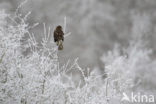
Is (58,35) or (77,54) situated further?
(77,54)

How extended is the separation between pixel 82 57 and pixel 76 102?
16360 mm

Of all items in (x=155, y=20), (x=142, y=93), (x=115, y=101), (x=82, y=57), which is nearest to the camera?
(x=115, y=101)

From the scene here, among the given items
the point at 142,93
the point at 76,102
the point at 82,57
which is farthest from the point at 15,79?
the point at 82,57

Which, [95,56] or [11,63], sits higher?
[95,56]

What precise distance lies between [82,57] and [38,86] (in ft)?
54.1

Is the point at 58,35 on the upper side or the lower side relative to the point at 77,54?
lower

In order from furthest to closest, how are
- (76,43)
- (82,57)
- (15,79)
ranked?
(76,43) → (82,57) → (15,79)

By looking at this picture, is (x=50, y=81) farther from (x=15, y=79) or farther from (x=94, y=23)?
(x=94, y=23)

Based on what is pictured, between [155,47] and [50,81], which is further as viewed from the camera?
[155,47]

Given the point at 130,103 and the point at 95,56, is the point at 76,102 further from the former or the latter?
the point at 95,56

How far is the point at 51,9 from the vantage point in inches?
879

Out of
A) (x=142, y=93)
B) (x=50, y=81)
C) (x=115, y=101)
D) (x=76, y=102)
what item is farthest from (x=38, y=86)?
(x=142, y=93)

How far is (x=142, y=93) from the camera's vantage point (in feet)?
16.6

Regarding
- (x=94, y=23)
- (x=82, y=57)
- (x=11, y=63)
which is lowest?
(x=11, y=63)
